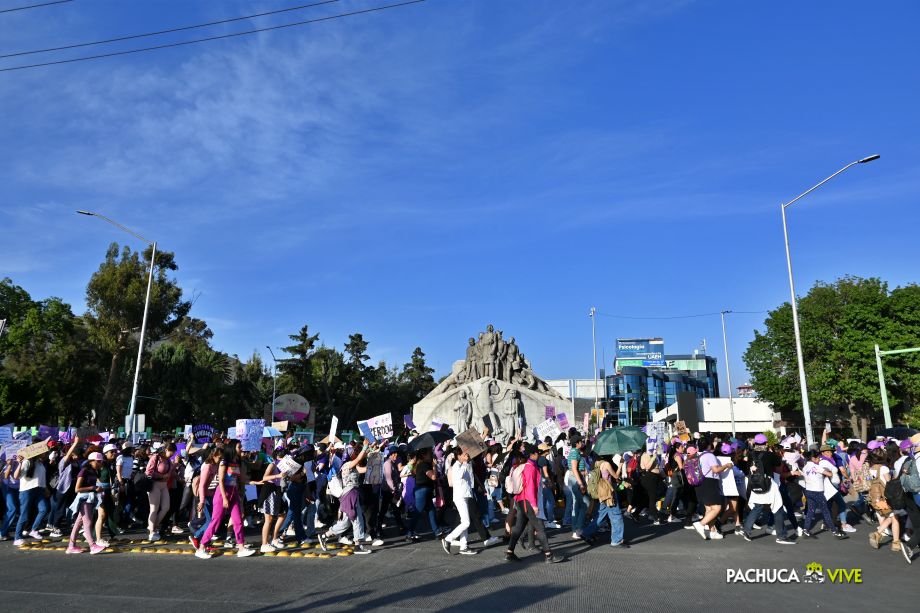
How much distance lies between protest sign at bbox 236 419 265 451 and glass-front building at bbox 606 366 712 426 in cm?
7265

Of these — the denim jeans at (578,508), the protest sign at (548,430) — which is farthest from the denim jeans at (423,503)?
the protest sign at (548,430)

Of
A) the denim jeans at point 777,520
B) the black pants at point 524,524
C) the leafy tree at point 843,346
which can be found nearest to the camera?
the black pants at point 524,524

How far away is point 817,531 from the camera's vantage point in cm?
1188

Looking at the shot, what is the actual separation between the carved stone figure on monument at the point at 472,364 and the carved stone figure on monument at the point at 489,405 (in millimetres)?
1767

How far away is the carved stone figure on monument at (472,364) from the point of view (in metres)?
35.8

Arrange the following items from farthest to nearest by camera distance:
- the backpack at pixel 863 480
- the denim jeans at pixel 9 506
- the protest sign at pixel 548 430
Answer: the protest sign at pixel 548 430
the backpack at pixel 863 480
the denim jeans at pixel 9 506

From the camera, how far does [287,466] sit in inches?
388

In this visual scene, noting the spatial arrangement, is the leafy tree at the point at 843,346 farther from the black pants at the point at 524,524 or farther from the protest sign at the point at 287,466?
the protest sign at the point at 287,466

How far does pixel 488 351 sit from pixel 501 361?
3.04 ft

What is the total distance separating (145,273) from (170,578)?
1495 inches

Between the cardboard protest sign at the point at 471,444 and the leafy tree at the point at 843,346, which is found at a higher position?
the leafy tree at the point at 843,346

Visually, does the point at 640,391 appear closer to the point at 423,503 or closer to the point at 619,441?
the point at 619,441

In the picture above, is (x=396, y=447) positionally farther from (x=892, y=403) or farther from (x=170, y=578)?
(x=892, y=403)

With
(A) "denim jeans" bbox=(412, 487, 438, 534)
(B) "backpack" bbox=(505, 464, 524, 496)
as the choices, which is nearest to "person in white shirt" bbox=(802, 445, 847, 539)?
(B) "backpack" bbox=(505, 464, 524, 496)
